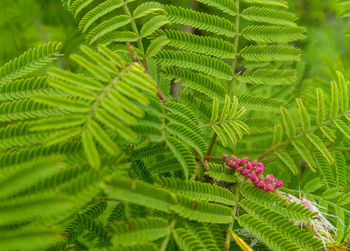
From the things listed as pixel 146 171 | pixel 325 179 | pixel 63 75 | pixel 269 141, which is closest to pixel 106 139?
pixel 63 75

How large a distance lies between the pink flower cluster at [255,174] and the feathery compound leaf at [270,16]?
0.60 m

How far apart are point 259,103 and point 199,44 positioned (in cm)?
34

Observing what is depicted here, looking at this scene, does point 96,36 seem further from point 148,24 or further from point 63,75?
point 63,75

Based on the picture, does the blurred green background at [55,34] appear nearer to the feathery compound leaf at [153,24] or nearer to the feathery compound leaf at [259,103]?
the feathery compound leaf at [259,103]

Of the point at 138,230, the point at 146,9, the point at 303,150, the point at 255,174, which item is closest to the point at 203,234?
the point at 138,230

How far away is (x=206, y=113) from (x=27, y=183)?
2.63 feet

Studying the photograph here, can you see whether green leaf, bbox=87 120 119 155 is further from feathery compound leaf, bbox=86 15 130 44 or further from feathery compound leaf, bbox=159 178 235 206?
feathery compound leaf, bbox=86 15 130 44

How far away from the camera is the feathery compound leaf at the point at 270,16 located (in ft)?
4.66

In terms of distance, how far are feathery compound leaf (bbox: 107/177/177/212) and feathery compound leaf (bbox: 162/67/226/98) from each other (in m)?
0.52

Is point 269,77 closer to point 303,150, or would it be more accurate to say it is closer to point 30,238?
point 303,150

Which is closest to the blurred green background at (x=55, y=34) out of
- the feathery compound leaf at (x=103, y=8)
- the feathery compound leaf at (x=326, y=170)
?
the feathery compound leaf at (x=326, y=170)

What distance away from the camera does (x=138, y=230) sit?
84 cm

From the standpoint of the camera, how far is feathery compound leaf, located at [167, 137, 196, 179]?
101cm

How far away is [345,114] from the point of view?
1.34 m
